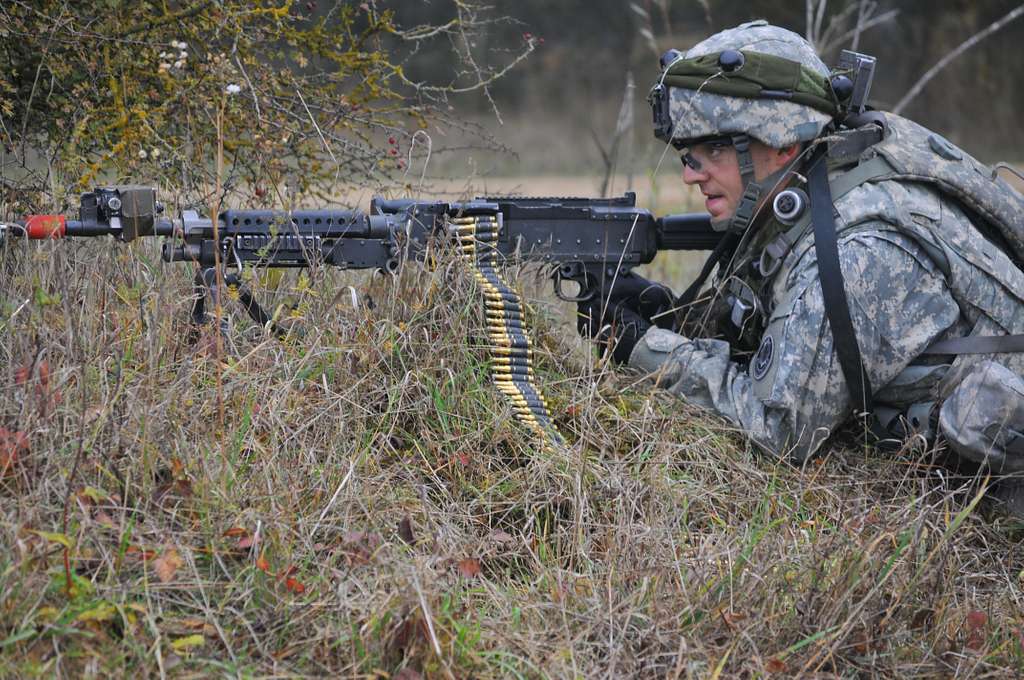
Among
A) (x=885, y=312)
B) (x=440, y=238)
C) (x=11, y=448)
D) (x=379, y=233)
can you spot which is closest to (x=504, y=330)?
(x=440, y=238)

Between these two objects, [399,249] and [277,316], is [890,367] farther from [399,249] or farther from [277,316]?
[277,316]

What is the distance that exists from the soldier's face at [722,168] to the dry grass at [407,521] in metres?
0.93

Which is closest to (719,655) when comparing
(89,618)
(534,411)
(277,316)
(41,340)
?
(534,411)

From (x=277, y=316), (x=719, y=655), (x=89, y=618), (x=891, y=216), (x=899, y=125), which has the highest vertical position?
(x=899, y=125)

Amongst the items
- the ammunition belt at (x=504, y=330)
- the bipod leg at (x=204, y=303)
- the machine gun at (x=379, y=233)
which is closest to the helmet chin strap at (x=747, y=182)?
the machine gun at (x=379, y=233)

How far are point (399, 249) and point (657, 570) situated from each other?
72.7 inches

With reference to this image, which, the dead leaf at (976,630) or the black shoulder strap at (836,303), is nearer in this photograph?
the dead leaf at (976,630)

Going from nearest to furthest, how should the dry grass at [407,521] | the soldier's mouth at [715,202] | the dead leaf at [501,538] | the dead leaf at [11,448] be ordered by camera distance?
the dry grass at [407,521] < the dead leaf at [11,448] < the dead leaf at [501,538] < the soldier's mouth at [715,202]

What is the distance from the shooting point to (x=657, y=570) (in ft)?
11.7

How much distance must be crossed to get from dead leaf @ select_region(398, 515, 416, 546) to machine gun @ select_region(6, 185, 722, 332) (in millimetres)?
1097

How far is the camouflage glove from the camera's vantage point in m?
4.97

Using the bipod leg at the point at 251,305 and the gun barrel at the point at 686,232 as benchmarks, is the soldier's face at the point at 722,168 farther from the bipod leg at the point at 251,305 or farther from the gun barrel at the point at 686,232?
the bipod leg at the point at 251,305

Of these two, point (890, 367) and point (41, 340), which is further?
point (890, 367)

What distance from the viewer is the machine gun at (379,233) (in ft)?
13.8
